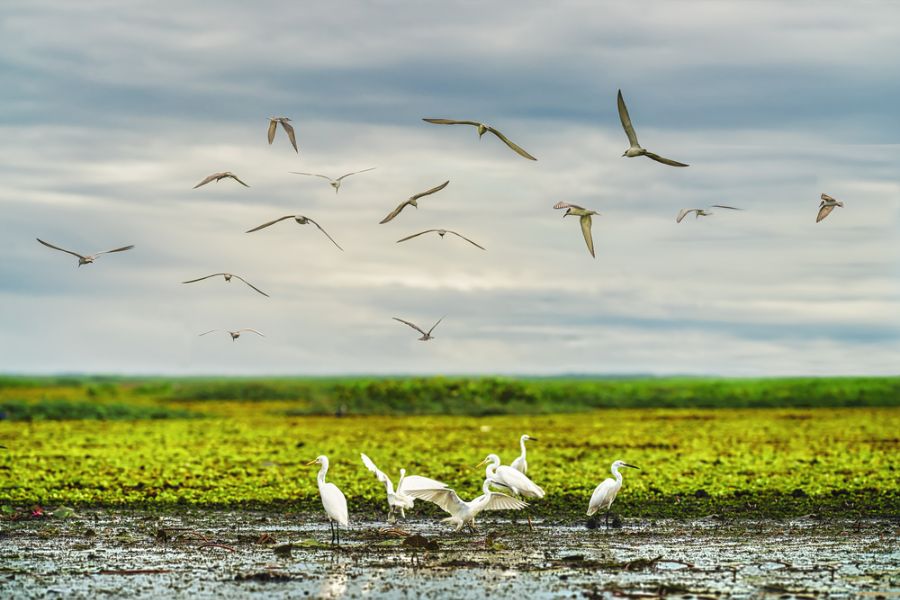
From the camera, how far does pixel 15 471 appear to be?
20688 mm

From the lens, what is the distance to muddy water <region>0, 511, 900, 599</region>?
411 inches

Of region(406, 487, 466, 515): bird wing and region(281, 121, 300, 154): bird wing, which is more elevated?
region(281, 121, 300, 154): bird wing

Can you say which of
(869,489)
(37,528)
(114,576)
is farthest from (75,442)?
(869,489)

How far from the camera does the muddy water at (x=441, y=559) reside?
10.4 m

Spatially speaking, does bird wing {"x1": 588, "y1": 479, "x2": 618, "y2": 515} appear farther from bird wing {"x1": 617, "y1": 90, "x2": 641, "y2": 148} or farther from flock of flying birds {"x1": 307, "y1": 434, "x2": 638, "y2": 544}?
bird wing {"x1": 617, "y1": 90, "x2": 641, "y2": 148}

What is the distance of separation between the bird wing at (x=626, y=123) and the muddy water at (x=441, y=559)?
15.6ft

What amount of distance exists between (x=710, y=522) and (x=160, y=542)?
7861 millimetres

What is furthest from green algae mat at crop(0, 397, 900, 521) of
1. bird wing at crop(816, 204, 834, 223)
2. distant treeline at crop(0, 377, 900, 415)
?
distant treeline at crop(0, 377, 900, 415)

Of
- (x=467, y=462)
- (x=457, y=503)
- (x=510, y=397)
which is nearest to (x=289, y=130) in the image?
(x=457, y=503)

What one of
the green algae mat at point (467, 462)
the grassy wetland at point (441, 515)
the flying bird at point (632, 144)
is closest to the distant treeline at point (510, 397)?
the green algae mat at point (467, 462)

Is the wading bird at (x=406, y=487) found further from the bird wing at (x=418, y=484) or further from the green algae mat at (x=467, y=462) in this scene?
the green algae mat at (x=467, y=462)

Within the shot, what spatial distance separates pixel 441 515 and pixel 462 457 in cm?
706

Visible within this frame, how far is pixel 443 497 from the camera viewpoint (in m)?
13.2

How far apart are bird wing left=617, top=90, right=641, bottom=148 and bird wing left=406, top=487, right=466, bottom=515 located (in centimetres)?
492
